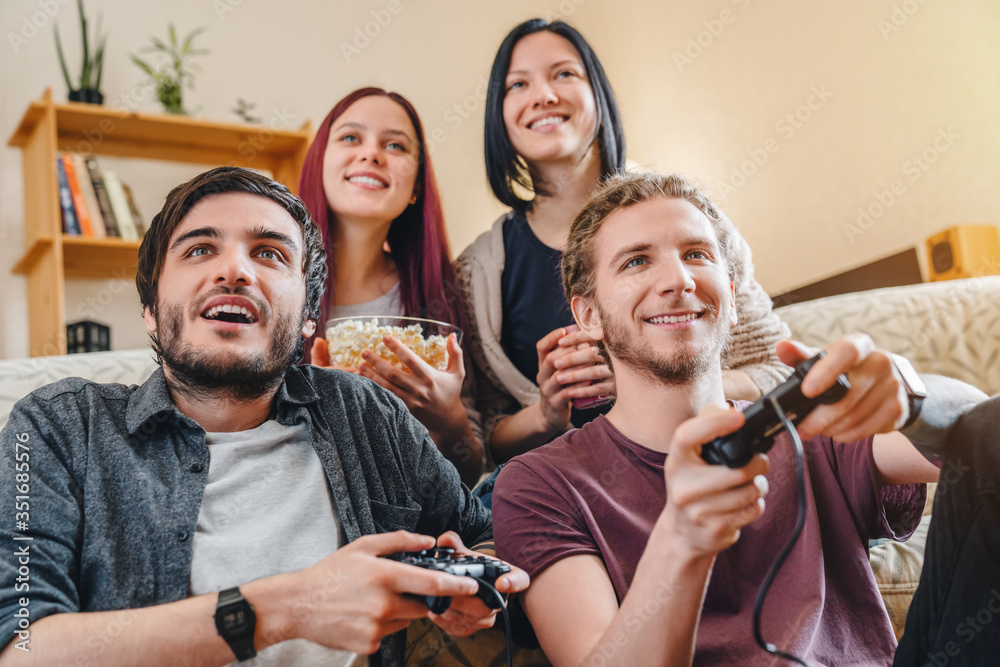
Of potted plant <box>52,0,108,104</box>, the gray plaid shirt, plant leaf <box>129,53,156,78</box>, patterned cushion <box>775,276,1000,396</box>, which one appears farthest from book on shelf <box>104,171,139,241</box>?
patterned cushion <box>775,276,1000,396</box>

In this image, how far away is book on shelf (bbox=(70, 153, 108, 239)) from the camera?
106 inches

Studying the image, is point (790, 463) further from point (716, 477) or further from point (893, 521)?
point (716, 477)

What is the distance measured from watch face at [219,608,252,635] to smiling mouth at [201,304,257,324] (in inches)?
15.7

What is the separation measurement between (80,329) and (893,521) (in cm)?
240

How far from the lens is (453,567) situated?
2.62 ft

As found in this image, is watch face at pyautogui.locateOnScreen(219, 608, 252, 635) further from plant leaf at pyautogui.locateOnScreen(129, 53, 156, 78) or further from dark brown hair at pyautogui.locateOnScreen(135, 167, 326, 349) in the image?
plant leaf at pyautogui.locateOnScreen(129, 53, 156, 78)

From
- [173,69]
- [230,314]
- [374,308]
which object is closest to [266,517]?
[230,314]

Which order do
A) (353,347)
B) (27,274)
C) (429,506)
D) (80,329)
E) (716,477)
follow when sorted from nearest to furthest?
(716,477) → (429,506) → (353,347) → (80,329) → (27,274)

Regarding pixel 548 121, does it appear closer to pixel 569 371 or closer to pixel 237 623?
pixel 569 371

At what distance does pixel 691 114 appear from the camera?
11.6 ft

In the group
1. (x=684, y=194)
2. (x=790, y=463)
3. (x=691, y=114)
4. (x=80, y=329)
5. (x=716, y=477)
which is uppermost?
(x=691, y=114)

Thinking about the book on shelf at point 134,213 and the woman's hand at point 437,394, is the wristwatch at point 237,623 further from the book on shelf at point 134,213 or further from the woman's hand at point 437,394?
the book on shelf at point 134,213

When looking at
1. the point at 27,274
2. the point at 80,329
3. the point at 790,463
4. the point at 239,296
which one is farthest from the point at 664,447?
the point at 27,274

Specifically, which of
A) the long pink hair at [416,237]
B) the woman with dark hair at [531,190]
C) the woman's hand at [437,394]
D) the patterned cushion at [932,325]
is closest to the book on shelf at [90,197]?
the long pink hair at [416,237]
